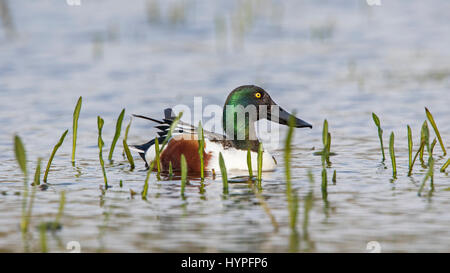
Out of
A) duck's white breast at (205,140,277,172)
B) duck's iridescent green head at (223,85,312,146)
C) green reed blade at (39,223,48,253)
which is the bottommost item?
green reed blade at (39,223,48,253)

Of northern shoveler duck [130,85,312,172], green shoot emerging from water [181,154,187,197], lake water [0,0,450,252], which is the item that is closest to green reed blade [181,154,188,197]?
green shoot emerging from water [181,154,187,197]

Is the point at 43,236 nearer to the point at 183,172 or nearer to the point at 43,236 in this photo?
the point at 43,236

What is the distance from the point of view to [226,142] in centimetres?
775

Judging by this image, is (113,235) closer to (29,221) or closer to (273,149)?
(29,221)

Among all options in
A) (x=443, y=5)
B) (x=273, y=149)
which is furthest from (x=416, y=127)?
(x=443, y=5)

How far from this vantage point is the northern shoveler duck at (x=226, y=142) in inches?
298

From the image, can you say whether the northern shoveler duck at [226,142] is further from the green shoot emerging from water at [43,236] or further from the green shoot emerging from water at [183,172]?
the green shoot emerging from water at [43,236]

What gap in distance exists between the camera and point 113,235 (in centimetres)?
525

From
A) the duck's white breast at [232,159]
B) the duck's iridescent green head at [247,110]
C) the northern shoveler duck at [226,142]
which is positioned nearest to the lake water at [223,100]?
the duck's white breast at [232,159]

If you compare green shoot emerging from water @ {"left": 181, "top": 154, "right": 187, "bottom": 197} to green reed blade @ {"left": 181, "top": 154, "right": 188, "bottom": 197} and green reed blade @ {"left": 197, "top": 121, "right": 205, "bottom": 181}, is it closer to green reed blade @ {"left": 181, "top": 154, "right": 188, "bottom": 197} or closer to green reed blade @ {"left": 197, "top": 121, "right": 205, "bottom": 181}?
green reed blade @ {"left": 181, "top": 154, "right": 188, "bottom": 197}

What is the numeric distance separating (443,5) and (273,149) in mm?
9652

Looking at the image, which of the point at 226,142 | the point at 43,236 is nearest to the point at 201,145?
the point at 226,142

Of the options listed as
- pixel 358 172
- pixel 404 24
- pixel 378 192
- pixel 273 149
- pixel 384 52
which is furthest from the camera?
pixel 404 24

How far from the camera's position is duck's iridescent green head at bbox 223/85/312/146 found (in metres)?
7.98
